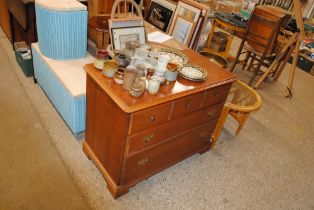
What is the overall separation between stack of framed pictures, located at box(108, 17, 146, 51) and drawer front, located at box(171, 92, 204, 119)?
Answer: 1.94 feet

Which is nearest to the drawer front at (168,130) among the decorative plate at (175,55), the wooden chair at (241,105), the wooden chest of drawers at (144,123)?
the wooden chest of drawers at (144,123)

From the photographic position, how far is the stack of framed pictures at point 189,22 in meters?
2.37

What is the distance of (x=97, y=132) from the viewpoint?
1.73 m

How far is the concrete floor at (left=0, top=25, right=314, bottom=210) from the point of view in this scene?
5.93 ft

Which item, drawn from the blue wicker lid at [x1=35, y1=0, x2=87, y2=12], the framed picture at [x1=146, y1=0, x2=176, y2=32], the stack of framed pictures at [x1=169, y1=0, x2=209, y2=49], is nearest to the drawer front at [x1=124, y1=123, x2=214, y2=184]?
the stack of framed pictures at [x1=169, y1=0, x2=209, y2=49]

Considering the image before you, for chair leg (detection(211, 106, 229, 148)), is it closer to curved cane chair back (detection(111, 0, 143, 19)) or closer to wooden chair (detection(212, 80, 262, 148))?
wooden chair (detection(212, 80, 262, 148))

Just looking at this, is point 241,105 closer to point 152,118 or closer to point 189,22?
point 189,22

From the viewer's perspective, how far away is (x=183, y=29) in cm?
246

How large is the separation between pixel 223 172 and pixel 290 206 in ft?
1.79

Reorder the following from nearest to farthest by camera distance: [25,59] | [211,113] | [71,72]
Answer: [211,113] < [71,72] < [25,59]

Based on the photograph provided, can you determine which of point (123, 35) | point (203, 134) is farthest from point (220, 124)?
point (123, 35)

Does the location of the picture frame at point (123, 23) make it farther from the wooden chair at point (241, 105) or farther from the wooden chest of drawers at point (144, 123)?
the wooden chair at point (241, 105)

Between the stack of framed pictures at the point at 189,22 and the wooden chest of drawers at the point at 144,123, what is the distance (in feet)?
1.88

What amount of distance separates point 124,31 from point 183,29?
0.87 m
